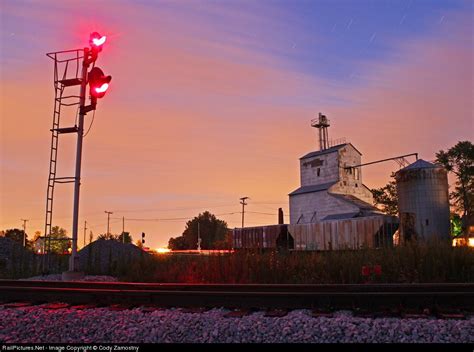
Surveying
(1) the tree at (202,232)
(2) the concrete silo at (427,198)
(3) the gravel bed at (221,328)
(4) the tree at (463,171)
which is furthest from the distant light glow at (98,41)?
(1) the tree at (202,232)

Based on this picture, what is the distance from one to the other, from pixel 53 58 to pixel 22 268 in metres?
7.24

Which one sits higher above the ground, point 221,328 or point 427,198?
point 427,198

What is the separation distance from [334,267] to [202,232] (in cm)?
8449

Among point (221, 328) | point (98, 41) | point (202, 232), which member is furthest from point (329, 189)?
point (202, 232)

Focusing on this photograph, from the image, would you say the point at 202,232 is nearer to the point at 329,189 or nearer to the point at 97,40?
the point at 329,189

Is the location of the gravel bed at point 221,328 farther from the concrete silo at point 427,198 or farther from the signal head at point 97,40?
the concrete silo at point 427,198

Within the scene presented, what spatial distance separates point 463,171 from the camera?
4959 cm

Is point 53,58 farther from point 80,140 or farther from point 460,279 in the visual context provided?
point 460,279

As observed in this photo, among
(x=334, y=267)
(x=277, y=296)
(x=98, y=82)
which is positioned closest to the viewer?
(x=277, y=296)

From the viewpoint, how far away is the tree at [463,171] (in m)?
49.1

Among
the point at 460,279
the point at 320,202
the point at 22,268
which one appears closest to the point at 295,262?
the point at 460,279

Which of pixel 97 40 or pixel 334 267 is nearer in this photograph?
pixel 334 267

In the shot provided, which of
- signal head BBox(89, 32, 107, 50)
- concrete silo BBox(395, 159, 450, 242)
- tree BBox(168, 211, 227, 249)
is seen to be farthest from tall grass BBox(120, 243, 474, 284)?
tree BBox(168, 211, 227, 249)

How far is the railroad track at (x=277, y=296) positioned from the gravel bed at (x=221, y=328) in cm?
45
